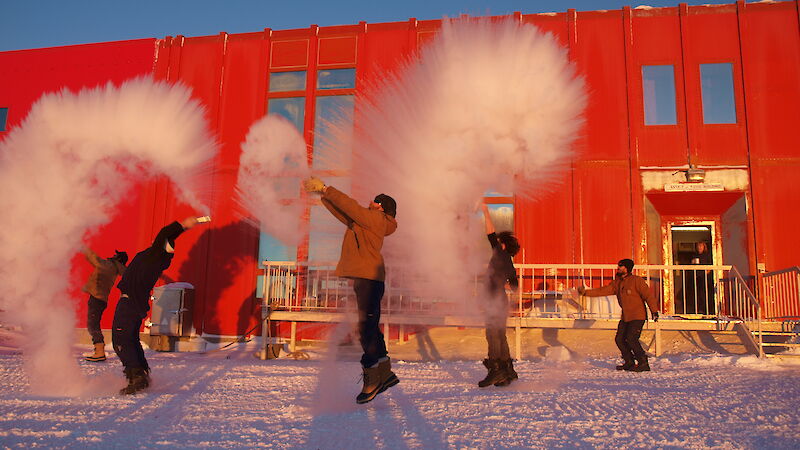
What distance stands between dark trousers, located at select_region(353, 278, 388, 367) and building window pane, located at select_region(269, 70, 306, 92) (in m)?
10.3

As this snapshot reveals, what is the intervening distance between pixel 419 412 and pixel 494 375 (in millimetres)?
1782

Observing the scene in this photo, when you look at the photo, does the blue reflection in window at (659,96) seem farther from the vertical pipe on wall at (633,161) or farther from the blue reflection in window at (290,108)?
the blue reflection in window at (290,108)

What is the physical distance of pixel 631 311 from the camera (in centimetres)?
870

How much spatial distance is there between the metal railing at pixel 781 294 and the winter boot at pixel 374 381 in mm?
7971

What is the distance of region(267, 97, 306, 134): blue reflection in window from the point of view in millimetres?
14461

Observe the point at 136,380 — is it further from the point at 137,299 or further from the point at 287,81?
the point at 287,81

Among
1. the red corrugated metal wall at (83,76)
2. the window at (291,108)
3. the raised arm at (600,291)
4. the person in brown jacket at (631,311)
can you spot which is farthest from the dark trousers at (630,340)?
the red corrugated metal wall at (83,76)

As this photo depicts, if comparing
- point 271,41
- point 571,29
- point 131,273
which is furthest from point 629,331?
point 271,41

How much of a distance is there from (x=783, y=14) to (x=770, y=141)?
9.33ft

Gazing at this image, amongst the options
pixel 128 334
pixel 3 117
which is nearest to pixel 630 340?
pixel 128 334

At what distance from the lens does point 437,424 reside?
456 cm

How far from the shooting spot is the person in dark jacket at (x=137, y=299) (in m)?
6.29

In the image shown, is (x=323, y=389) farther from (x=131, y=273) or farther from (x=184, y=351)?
(x=184, y=351)

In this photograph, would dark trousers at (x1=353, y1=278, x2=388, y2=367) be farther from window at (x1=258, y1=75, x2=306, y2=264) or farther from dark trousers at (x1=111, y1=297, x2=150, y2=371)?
window at (x1=258, y1=75, x2=306, y2=264)
